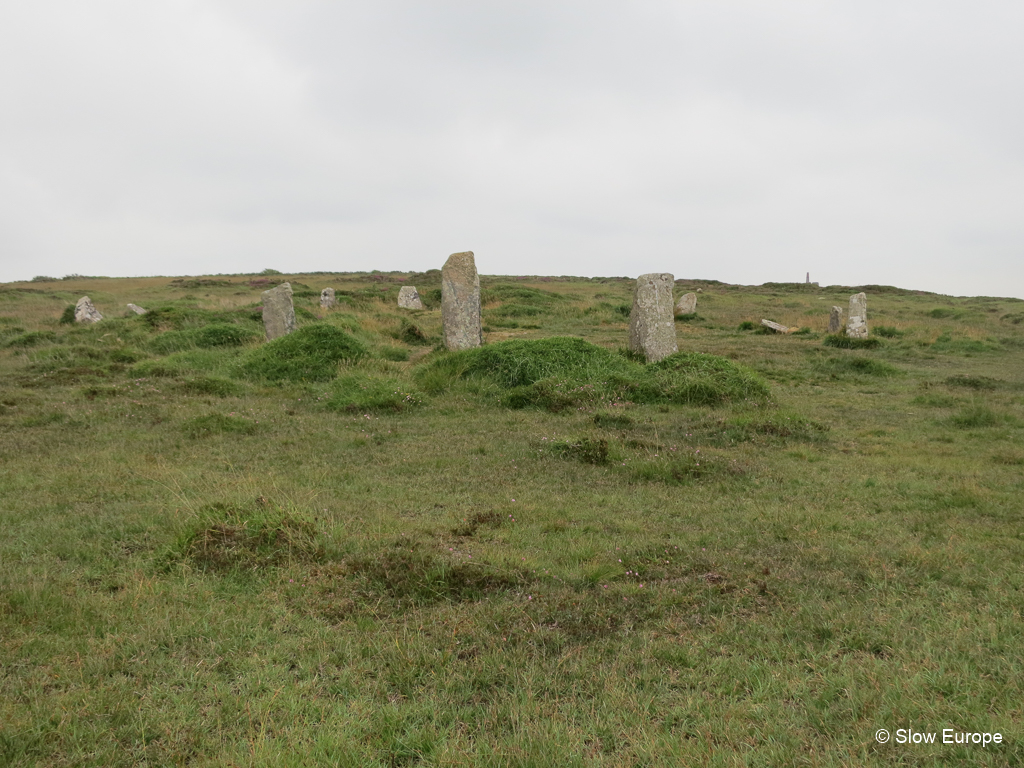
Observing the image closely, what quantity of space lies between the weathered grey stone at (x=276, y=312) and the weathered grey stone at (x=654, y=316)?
9369 millimetres

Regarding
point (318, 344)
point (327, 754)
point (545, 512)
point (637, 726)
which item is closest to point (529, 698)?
point (637, 726)

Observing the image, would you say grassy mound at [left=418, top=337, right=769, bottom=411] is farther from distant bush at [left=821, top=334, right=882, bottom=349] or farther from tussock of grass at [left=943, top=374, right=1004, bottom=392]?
distant bush at [left=821, top=334, right=882, bottom=349]

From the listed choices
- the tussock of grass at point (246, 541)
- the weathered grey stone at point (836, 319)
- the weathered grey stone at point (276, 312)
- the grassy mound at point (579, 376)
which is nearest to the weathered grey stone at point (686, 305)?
the weathered grey stone at point (836, 319)

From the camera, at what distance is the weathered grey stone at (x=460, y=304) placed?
1591 cm

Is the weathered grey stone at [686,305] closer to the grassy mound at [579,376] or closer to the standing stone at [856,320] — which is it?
the standing stone at [856,320]

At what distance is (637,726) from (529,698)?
0.55 metres

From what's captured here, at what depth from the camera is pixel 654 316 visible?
1488cm

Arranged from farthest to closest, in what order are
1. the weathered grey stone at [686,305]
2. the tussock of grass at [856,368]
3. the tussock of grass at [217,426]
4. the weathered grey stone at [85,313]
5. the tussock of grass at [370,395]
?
the weathered grey stone at [686,305] → the weathered grey stone at [85,313] → the tussock of grass at [856,368] → the tussock of grass at [370,395] → the tussock of grass at [217,426]

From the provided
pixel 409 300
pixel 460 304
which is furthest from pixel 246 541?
pixel 409 300

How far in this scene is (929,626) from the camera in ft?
13.1

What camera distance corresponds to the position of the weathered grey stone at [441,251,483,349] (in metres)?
15.9

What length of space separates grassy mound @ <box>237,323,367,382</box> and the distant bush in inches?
545

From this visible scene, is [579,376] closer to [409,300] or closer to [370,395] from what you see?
[370,395]

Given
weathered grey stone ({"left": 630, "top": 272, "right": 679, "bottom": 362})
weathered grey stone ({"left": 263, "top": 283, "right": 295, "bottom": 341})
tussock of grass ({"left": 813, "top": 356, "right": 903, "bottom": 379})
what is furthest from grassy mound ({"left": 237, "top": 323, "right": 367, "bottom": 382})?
tussock of grass ({"left": 813, "top": 356, "right": 903, "bottom": 379})
